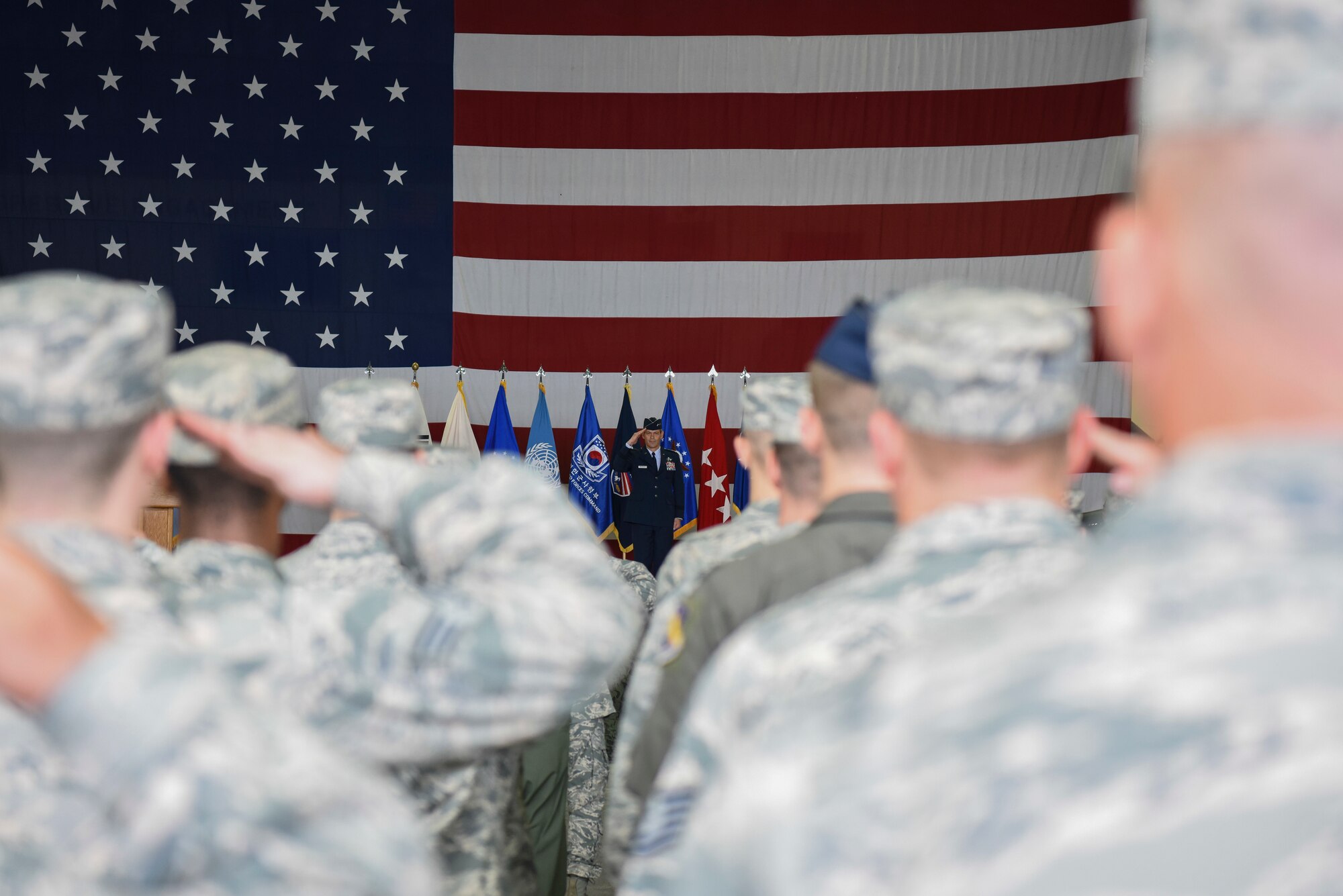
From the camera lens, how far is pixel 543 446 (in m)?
7.02

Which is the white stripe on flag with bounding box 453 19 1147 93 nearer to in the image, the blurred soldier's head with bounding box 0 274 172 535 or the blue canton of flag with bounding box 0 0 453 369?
the blue canton of flag with bounding box 0 0 453 369

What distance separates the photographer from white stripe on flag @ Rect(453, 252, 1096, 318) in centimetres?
726

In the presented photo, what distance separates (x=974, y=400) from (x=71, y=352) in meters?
0.61

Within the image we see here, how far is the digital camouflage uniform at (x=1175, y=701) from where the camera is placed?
0.41 metres

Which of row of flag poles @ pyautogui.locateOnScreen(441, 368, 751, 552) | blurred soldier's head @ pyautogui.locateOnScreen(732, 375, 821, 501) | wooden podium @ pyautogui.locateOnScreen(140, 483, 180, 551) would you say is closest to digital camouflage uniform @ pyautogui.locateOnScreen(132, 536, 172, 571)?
blurred soldier's head @ pyautogui.locateOnScreen(732, 375, 821, 501)

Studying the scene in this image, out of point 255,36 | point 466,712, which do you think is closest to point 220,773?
point 466,712

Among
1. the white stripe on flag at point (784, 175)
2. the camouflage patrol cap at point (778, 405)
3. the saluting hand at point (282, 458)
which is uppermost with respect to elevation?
the white stripe on flag at point (784, 175)

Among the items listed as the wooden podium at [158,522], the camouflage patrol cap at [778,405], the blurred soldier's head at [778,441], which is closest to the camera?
the blurred soldier's head at [778,441]

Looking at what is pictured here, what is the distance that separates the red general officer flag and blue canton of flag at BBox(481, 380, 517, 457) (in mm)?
1126

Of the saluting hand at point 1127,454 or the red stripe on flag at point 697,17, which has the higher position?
the red stripe on flag at point 697,17

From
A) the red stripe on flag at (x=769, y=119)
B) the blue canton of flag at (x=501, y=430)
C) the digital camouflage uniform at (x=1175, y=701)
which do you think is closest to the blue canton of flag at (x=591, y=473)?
the blue canton of flag at (x=501, y=430)

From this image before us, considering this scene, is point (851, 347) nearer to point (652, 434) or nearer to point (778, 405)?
point (778, 405)

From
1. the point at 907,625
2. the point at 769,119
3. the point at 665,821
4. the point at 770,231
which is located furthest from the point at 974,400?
the point at 769,119

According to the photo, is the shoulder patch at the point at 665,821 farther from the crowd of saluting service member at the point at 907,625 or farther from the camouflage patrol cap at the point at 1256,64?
the camouflage patrol cap at the point at 1256,64
